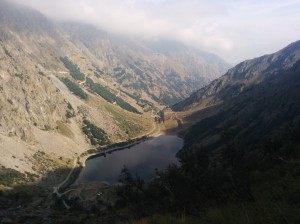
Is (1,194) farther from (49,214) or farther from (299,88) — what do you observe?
(299,88)

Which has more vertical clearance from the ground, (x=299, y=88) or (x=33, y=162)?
(x=299, y=88)

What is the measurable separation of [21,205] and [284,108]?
114683 mm

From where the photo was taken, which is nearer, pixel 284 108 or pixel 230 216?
pixel 230 216

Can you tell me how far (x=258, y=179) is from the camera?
40.5m

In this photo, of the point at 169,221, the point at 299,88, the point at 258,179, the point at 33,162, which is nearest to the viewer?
the point at 169,221

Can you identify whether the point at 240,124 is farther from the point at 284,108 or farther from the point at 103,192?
the point at 103,192

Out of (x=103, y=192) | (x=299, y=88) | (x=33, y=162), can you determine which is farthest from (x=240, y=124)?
(x=33, y=162)

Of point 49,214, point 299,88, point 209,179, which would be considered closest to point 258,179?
point 209,179

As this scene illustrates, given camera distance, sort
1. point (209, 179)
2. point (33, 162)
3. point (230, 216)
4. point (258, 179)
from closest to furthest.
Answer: point (230, 216), point (258, 179), point (209, 179), point (33, 162)

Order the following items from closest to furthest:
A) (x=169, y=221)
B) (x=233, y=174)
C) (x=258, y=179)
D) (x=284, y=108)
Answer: (x=169, y=221)
(x=233, y=174)
(x=258, y=179)
(x=284, y=108)

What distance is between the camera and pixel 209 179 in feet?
142

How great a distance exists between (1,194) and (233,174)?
132 m

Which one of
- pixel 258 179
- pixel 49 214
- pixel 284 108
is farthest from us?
pixel 284 108

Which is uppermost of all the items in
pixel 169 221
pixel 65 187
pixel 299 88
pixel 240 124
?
pixel 169 221
